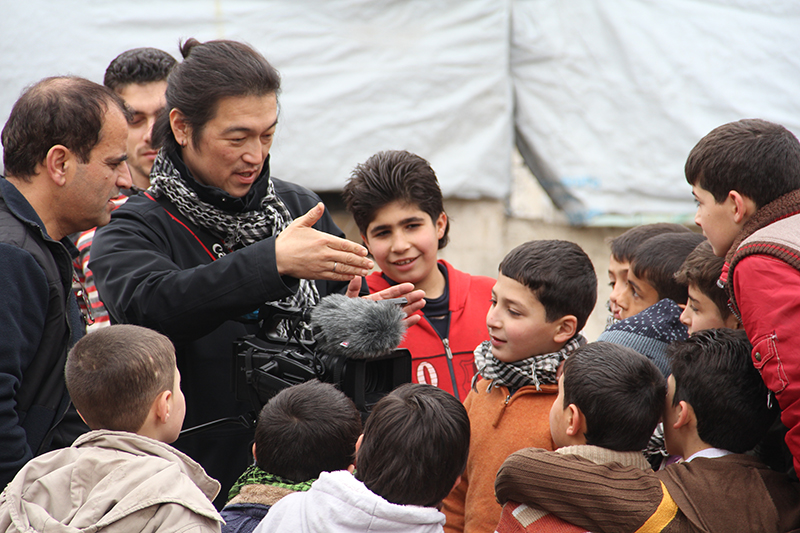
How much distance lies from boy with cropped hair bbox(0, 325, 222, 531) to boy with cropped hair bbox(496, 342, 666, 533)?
0.67 meters

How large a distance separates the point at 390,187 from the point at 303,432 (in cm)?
102

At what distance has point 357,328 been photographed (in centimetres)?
169

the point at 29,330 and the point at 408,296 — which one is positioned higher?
the point at 29,330

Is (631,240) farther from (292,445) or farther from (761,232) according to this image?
(292,445)

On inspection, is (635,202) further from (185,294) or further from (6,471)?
(6,471)

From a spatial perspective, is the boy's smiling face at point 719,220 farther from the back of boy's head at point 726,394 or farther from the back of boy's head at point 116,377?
the back of boy's head at point 116,377

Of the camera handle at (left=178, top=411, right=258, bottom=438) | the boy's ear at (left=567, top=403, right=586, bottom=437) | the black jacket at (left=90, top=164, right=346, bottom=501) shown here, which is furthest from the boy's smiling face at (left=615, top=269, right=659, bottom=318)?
the camera handle at (left=178, top=411, right=258, bottom=438)

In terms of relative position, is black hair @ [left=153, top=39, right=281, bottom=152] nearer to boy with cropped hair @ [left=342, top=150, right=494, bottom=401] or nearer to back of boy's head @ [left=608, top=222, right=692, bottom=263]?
boy with cropped hair @ [left=342, top=150, right=494, bottom=401]

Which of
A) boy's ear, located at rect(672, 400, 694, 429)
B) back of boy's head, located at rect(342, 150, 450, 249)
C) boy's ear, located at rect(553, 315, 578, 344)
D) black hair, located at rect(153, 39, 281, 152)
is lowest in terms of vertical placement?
boy's ear, located at rect(672, 400, 694, 429)

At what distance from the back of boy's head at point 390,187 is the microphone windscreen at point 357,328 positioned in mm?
704

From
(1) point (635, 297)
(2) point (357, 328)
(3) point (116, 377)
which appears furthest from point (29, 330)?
(1) point (635, 297)

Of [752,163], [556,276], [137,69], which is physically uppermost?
[137,69]

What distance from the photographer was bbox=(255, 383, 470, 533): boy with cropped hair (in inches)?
54.6

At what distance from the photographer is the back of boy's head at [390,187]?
2.40 meters
